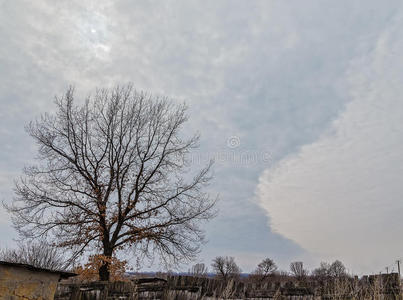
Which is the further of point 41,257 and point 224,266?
point 224,266

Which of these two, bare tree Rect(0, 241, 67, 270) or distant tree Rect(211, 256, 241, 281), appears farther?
distant tree Rect(211, 256, 241, 281)

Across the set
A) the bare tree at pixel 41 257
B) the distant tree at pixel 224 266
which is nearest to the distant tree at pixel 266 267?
the distant tree at pixel 224 266

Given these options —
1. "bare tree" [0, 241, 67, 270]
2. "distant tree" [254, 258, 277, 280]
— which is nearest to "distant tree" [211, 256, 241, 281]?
"distant tree" [254, 258, 277, 280]

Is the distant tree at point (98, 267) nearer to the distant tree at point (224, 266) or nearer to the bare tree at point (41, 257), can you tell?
the bare tree at point (41, 257)

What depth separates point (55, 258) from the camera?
25.9 meters

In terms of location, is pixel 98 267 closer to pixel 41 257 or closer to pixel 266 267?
pixel 41 257

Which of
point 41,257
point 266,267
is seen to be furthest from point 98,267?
point 266,267

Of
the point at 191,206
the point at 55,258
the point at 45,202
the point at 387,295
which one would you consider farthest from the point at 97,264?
the point at 55,258

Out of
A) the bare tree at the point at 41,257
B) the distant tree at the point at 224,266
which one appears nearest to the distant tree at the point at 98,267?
the bare tree at the point at 41,257

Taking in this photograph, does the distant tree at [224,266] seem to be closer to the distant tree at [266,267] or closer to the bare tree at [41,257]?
the distant tree at [266,267]

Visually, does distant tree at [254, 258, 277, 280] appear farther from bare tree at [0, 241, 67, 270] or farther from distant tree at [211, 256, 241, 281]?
bare tree at [0, 241, 67, 270]

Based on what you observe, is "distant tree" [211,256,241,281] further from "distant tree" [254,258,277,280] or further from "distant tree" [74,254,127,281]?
"distant tree" [74,254,127,281]

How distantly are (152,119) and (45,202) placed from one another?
20.9 feet

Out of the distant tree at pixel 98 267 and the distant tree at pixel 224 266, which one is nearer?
the distant tree at pixel 98 267
